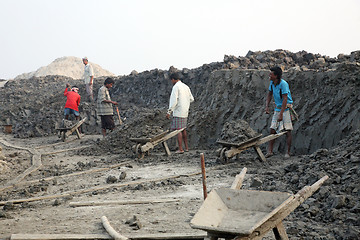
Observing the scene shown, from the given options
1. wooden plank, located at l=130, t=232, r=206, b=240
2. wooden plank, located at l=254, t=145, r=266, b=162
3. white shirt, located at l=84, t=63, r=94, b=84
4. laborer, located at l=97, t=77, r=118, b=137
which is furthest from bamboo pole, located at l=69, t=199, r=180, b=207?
white shirt, located at l=84, t=63, r=94, b=84

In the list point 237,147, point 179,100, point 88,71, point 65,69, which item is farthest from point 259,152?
point 65,69

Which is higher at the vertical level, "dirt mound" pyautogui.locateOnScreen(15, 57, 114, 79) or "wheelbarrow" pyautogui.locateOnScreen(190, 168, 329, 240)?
"dirt mound" pyautogui.locateOnScreen(15, 57, 114, 79)

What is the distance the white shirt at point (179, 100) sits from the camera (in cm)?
915

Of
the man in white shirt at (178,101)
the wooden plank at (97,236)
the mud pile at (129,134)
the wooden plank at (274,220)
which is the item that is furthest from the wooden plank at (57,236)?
the mud pile at (129,134)

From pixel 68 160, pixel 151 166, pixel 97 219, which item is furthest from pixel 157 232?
pixel 68 160

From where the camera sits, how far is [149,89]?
1978cm

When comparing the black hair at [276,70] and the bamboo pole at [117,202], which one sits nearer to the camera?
the bamboo pole at [117,202]

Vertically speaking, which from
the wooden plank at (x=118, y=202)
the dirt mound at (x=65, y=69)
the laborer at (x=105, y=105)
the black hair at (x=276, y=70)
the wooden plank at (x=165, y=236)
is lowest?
the wooden plank at (x=118, y=202)

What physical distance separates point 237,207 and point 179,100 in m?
5.73

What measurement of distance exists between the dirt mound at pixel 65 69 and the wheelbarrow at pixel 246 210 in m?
41.5

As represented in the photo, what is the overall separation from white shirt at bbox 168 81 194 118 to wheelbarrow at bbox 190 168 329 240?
5.38 metres

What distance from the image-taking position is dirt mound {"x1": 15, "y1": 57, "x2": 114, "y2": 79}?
→ 45.2 metres

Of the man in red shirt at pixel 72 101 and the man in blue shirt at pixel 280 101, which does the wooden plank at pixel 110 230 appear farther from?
the man in red shirt at pixel 72 101

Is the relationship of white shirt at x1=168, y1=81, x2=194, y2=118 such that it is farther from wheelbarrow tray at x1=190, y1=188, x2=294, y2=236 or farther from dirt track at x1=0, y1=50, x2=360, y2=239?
wheelbarrow tray at x1=190, y1=188, x2=294, y2=236
